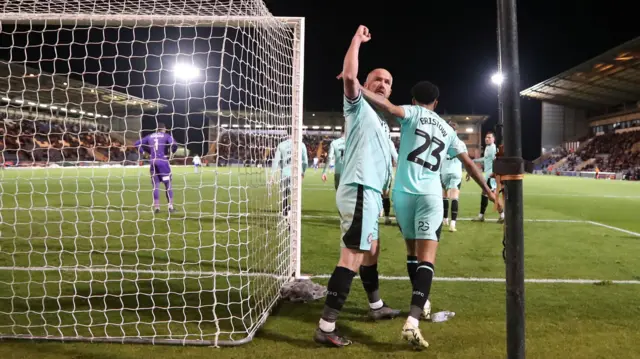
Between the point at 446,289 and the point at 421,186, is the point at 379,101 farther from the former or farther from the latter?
the point at 446,289

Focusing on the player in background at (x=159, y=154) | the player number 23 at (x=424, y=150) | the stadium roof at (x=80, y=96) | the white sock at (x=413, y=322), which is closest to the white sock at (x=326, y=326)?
the white sock at (x=413, y=322)

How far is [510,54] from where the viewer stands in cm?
213

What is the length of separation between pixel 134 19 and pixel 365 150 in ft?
→ 8.80

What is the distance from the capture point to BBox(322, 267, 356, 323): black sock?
3539mm

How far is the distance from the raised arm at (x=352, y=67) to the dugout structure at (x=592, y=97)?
3422 cm

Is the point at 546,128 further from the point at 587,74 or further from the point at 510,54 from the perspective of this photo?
the point at 510,54

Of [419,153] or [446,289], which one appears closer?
[419,153]

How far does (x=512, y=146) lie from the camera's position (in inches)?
84.8

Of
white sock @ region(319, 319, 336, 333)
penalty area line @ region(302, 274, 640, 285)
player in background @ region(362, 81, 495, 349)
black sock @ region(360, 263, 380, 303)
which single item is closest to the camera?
white sock @ region(319, 319, 336, 333)

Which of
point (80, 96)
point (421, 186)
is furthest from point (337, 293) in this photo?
point (80, 96)

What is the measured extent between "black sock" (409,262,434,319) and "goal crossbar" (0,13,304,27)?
267 centimetres

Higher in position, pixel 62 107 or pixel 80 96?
pixel 80 96

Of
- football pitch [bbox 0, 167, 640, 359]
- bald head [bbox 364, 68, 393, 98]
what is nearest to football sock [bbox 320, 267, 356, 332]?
football pitch [bbox 0, 167, 640, 359]

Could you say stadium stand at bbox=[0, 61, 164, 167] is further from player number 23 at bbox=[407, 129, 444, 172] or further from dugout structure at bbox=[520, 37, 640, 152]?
dugout structure at bbox=[520, 37, 640, 152]
